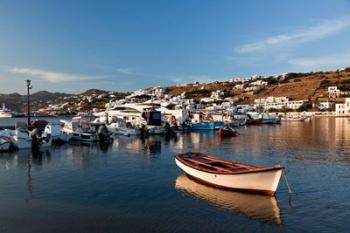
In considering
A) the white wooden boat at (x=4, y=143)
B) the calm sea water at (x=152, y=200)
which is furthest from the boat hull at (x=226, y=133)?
the white wooden boat at (x=4, y=143)

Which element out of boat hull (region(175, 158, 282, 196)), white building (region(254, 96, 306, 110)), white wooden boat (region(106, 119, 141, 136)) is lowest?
boat hull (region(175, 158, 282, 196))

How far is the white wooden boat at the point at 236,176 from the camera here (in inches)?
779

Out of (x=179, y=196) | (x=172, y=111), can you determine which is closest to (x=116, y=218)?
(x=179, y=196)

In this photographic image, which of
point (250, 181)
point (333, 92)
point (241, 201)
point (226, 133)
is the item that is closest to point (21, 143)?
point (250, 181)

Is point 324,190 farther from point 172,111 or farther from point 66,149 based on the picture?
point 172,111

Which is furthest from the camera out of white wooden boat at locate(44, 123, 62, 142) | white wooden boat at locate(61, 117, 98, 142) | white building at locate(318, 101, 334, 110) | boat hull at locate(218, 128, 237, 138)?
white building at locate(318, 101, 334, 110)

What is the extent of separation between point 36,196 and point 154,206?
665cm

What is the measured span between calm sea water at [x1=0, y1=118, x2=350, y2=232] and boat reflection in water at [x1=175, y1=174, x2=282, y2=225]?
0.04 meters

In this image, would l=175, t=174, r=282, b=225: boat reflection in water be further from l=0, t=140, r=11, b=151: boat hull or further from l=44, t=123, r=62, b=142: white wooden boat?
l=44, t=123, r=62, b=142: white wooden boat

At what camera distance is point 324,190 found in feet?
70.6

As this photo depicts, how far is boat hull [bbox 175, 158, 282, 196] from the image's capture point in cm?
1973

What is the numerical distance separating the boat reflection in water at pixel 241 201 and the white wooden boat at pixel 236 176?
0.37 meters

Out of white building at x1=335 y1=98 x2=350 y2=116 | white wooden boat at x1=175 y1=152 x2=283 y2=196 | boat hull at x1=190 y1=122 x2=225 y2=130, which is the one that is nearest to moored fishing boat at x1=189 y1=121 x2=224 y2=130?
boat hull at x1=190 y1=122 x2=225 y2=130

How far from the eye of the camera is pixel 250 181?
2036 cm
